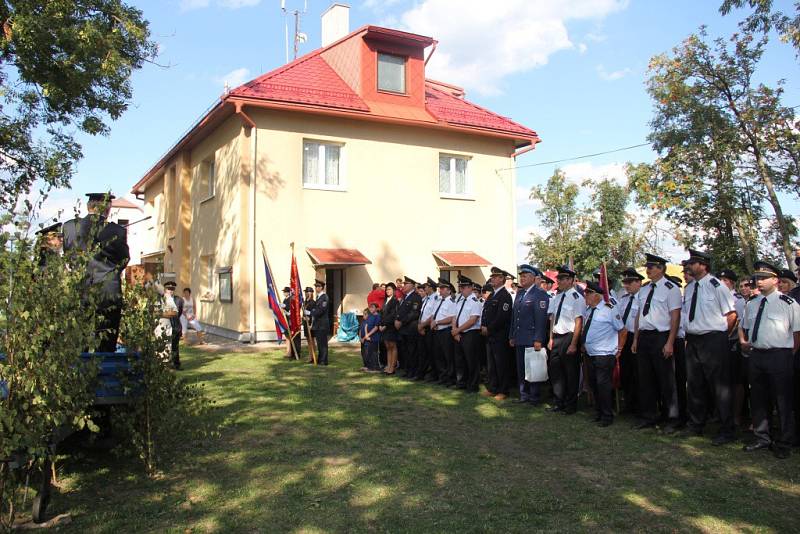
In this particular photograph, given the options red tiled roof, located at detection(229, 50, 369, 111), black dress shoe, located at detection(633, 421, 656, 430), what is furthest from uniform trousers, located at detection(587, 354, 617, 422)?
red tiled roof, located at detection(229, 50, 369, 111)

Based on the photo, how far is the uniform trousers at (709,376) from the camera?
22.3 feet

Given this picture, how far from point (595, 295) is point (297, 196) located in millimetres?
10716

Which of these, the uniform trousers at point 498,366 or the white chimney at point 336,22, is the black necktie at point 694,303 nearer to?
the uniform trousers at point 498,366

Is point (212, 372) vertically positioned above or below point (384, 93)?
below

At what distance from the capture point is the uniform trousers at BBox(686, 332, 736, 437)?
6.80m

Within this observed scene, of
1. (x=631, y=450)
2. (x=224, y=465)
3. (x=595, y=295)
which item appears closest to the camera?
(x=224, y=465)

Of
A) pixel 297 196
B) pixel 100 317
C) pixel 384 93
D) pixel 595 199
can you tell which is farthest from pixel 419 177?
pixel 595 199

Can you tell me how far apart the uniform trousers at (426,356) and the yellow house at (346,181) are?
18.3 ft

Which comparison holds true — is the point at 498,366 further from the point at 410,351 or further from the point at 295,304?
the point at 295,304

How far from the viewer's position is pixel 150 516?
458 centimetres

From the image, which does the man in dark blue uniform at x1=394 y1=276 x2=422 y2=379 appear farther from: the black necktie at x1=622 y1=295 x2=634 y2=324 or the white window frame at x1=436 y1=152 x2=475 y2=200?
the white window frame at x1=436 y1=152 x2=475 y2=200

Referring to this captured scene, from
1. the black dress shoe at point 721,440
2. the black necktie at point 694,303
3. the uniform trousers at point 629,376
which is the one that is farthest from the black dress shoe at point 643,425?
the black necktie at point 694,303

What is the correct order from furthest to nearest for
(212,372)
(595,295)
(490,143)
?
1. (490,143)
2. (212,372)
3. (595,295)

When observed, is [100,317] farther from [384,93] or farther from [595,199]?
[595,199]
